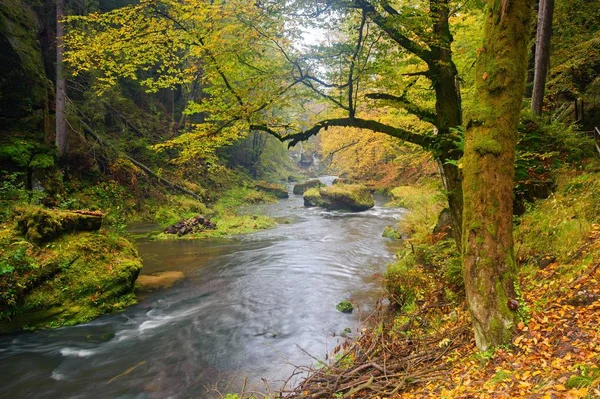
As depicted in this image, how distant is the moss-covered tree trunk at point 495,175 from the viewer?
3.45 meters

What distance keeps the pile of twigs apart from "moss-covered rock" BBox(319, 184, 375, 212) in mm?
16792

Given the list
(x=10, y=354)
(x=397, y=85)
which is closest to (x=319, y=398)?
(x=397, y=85)

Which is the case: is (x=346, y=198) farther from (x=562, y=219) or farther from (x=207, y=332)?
(x=562, y=219)

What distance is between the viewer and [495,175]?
3545 millimetres

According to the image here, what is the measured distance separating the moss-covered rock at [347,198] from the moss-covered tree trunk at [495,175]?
17640mm

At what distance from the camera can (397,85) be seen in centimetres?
567

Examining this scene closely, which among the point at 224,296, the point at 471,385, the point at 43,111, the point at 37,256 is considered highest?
the point at 43,111

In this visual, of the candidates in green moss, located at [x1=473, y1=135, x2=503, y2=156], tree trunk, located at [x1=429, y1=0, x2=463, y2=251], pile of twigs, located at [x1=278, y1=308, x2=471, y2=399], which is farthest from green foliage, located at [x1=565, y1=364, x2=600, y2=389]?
tree trunk, located at [x1=429, y1=0, x2=463, y2=251]

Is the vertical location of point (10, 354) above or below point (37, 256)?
below

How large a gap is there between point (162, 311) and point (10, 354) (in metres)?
2.68

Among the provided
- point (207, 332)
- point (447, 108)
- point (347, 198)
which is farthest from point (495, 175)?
point (347, 198)

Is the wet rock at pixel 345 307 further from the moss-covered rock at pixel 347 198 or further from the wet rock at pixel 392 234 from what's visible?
the moss-covered rock at pixel 347 198

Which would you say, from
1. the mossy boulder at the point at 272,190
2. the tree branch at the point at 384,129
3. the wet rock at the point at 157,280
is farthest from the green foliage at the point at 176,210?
the tree branch at the point at 384,129

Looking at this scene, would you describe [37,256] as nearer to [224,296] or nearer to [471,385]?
[224,296]
